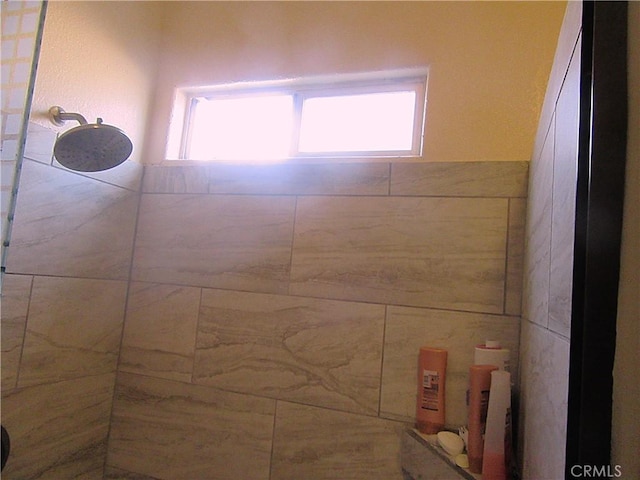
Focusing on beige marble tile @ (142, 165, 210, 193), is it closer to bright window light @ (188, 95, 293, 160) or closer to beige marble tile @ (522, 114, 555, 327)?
bright window light @ (188, 95, 293, 160)

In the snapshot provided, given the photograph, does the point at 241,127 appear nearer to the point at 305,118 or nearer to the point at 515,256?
the point at 305,118

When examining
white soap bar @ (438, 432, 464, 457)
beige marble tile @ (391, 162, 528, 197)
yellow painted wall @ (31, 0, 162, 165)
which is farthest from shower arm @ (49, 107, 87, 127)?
white soap bar @ (438, 432, 464, 457)

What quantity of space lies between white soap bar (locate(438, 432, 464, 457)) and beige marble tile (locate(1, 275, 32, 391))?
1.17 meters

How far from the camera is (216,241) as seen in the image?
4.95 feet

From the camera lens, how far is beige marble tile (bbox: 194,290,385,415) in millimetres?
1313

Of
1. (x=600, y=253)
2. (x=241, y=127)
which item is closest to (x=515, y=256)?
(x=600, y=253)

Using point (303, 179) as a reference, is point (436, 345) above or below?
below

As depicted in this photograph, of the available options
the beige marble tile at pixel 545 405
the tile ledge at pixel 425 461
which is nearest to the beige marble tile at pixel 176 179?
the tile ledge at pixel 425 461

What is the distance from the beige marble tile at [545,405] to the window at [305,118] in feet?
2.66

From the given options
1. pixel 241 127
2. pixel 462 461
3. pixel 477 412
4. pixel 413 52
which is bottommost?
pixel 462 461

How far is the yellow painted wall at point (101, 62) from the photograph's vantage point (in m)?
1.29

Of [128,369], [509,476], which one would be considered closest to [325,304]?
[509,476]

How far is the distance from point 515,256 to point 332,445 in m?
0.77

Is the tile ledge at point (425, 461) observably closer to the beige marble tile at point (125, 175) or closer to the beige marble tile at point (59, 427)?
the beige marble tile at point (59, 427)
